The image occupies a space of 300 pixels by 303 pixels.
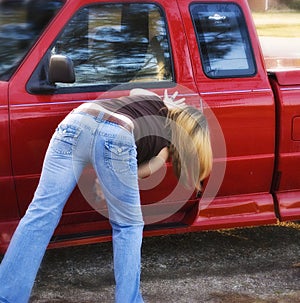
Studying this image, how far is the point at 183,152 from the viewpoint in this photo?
10.6 feet

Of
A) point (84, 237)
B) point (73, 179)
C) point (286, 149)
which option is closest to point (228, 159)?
point (286, 149)

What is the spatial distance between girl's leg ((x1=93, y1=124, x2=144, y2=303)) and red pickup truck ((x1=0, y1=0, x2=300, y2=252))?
Result: 68 centimetres

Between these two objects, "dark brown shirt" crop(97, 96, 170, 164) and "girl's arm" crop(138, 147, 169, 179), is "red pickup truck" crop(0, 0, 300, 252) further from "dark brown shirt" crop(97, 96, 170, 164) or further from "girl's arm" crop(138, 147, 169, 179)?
"girl's arm" crop(138, 147, 169, 179)

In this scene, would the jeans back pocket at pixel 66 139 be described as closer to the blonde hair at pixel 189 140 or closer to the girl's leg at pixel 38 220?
the girl's leg at pixel 38 220

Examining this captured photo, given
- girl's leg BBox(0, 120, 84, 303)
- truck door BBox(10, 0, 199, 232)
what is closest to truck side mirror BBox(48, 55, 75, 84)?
truck door BBox(10, 0, 199, 232)

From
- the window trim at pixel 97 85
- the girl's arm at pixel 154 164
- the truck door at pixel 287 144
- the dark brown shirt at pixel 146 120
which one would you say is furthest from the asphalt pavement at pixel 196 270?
the window trim at pixel 97 85

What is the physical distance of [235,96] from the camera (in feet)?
13.2

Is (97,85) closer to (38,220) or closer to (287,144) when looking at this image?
(38,220)

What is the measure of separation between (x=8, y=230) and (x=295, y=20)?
864 inches

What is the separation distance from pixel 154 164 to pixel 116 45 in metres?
1.03

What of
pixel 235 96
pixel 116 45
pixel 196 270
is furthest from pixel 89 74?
pixel 196 270

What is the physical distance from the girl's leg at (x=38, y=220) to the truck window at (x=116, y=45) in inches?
30.3

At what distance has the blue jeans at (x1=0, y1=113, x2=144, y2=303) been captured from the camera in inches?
119

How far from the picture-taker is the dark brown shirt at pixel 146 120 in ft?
10.3
